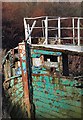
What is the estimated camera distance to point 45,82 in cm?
891

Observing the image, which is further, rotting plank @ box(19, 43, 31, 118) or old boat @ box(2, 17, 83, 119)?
rotting plank @ box(19, 43, 31, 118)

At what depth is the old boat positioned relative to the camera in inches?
339

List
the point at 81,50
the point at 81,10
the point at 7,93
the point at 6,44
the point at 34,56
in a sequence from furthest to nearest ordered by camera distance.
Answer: the point at 81,10
the point at 6,44
the point at 7,93
the point at 34,56
the point at 81,50

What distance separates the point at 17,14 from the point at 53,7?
1911 millimetres

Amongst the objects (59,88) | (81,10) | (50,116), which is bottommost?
(50,116)

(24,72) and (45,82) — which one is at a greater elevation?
(24,72)

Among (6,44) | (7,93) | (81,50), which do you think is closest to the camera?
(81,50)

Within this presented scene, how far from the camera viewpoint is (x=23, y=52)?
364 inches

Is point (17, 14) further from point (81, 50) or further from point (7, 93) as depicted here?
point (81, 50)

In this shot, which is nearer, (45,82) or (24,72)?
(45,82)

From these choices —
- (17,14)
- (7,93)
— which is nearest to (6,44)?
(17,14)

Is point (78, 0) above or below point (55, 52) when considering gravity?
above

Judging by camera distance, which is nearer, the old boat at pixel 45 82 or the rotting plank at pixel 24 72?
the old boat at pixel 45 82

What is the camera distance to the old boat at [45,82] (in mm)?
8617
